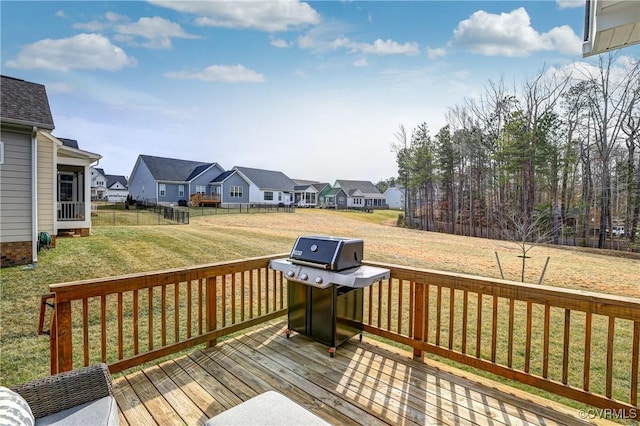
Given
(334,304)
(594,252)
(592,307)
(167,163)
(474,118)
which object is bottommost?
(594,252)

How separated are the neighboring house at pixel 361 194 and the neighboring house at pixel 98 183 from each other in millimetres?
30570

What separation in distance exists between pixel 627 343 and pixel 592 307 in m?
3.48

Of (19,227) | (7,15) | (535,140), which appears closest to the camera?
(7,15)

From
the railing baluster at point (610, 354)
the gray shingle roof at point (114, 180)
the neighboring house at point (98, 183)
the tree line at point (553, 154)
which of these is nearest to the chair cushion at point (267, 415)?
the railing baluster at point (610, 354)

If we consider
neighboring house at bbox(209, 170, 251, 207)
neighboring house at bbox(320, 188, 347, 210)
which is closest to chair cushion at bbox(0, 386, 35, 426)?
neighboring house at bbox(209, 170, 251, 207)

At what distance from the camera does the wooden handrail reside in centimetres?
213

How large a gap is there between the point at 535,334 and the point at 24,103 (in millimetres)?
11788

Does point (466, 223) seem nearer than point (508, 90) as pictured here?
No

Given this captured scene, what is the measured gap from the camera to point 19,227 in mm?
7078

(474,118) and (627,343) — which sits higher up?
(474,118)

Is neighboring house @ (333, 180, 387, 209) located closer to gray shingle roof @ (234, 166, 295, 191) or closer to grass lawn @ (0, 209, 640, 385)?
gray shingle roof @ (234, 166, 295, 191)

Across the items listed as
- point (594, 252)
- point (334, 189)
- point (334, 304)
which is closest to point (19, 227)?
point (334, 304)

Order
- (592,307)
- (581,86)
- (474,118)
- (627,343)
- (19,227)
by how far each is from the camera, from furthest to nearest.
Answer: (474,118), (581,86), (19,227), (627,343), (592,307)

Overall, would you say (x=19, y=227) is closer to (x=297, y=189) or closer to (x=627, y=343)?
(x=627, y=343)
